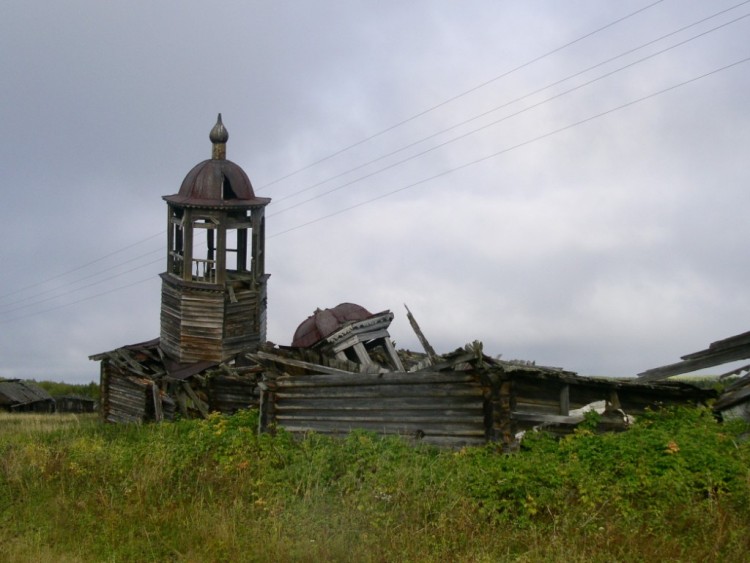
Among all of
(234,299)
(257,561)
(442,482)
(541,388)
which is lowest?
(257,561)

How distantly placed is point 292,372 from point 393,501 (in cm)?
768

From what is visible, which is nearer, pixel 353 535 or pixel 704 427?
pixel 353 535

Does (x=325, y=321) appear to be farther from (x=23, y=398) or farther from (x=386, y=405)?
(x=23, y=398)

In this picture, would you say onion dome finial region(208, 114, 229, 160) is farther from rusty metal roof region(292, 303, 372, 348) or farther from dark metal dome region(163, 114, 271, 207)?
rusty metal roof region(292, 303, 372, 348)

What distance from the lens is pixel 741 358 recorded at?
1445cm

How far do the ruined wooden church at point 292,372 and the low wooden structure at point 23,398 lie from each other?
1229cm

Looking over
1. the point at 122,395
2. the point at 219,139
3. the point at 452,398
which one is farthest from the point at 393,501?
the point at 219,139

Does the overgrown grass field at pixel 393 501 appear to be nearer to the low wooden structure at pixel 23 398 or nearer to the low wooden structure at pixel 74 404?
the low wooden structure at pixel 74 404

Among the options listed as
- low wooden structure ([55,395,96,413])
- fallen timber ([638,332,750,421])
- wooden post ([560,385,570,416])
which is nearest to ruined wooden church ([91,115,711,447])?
wooden post ([560,385,570,416])

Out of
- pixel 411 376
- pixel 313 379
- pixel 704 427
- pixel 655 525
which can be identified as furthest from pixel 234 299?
pixel 655 525

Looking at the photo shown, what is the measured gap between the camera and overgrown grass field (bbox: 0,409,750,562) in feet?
33.6

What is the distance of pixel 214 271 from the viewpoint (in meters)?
29.5

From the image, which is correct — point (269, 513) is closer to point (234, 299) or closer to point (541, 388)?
point (541, 388)

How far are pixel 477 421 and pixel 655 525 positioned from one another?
5.17m
